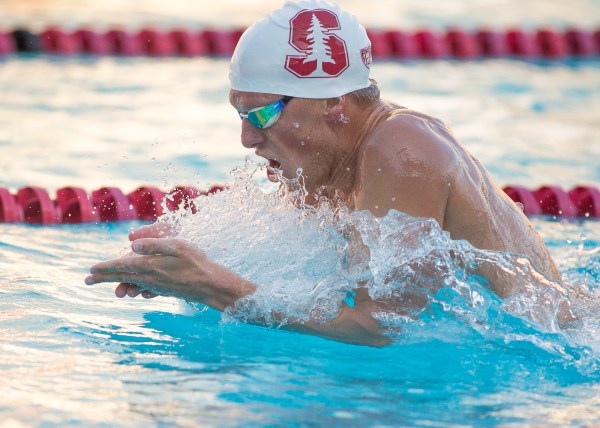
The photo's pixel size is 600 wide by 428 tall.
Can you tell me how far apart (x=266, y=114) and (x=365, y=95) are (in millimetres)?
328

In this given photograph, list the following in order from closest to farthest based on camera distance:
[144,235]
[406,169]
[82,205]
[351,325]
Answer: [406,169] → [351,325] → [144,235] → [82,205]

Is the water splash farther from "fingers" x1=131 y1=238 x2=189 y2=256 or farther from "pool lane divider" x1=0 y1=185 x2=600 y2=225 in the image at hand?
"pool lane divider" x1=0 y1=185 x2=600 y2=225

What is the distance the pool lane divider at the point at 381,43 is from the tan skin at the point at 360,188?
5005 mm

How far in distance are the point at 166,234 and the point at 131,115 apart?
341 centimetres

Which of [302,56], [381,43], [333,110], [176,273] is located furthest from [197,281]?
[381,43]

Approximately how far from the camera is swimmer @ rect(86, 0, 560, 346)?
288 cm

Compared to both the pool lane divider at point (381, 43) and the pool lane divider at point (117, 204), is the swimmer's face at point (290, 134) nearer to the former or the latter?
the pool lane divider at point (117, 204)

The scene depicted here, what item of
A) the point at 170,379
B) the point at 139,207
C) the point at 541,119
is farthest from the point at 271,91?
the point at 541,119

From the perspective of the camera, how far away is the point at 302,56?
3123 millimetres

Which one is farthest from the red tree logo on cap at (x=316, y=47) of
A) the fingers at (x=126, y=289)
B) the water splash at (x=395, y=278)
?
the fingers at (x=126, y=289)

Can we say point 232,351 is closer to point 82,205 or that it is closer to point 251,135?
point 251,135

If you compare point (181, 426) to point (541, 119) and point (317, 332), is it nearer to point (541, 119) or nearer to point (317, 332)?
point (317, 332)

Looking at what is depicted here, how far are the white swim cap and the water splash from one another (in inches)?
11.9

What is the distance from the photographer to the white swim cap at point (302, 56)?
310 centimetres
